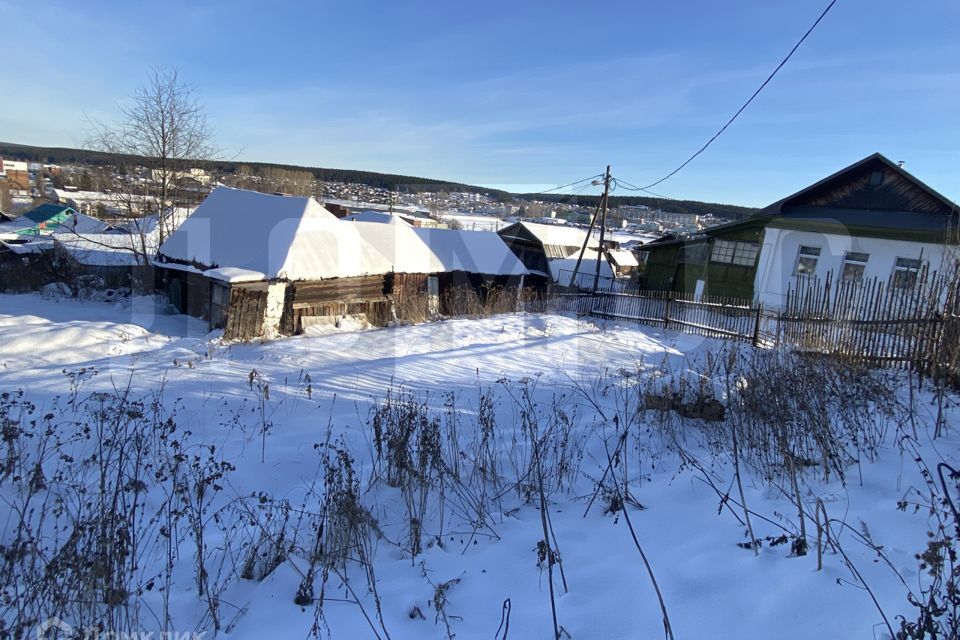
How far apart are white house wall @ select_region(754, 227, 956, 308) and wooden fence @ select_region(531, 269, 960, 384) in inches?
166

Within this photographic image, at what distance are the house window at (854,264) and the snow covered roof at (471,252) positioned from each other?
39.6 feet

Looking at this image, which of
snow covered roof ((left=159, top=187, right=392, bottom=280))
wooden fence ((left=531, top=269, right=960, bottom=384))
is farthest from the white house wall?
snow covered roof ((left=159, top=187, right=392, bottom=280))

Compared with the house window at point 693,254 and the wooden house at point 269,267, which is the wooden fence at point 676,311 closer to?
the house window at point 693,254

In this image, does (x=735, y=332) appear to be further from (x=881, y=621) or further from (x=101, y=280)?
(x=101, y=280)

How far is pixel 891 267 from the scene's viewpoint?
54.5ft

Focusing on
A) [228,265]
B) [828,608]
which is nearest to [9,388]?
[228,265]

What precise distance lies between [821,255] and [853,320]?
11622 millimetres

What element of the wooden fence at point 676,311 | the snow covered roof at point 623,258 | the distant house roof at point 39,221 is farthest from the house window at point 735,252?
the distant house roof at point 39,221

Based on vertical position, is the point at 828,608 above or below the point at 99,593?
above

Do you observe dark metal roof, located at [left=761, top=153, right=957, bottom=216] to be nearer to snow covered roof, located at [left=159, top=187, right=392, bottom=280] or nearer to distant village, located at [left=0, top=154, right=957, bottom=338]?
distant village, located at [left=0, top=154, right=957, bottom=338]

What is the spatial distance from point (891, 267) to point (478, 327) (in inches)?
586

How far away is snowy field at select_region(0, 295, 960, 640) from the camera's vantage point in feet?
7.56

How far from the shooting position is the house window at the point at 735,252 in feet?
65.0

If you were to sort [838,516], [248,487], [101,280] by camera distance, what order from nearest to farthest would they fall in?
[838,516]
[248,487]
[101,280]
